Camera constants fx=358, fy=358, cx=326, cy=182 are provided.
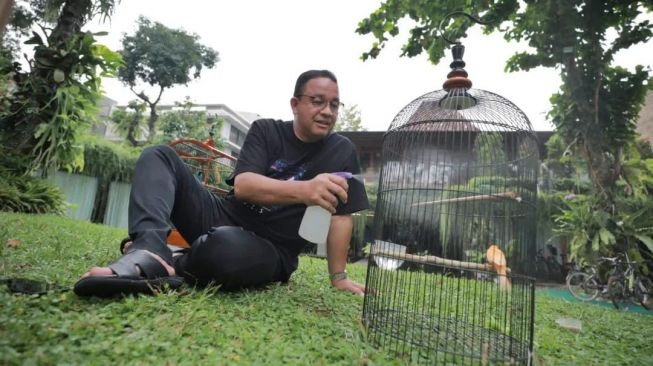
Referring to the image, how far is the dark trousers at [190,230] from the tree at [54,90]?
16.7ft

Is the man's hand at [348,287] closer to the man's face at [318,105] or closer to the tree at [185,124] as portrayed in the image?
the man's face at [318,105]

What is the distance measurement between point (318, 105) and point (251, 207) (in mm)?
668

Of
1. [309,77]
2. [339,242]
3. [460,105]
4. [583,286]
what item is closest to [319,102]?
[309,77]

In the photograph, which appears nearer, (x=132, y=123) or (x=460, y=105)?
(x=460, y=105)

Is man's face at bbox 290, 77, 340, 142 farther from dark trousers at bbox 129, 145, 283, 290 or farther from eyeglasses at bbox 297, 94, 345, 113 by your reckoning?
dark trousers at bbox 129, 145, 283, 290

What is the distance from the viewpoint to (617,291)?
5863mm

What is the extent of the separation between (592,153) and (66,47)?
8.00m

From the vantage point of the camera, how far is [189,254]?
171 cm

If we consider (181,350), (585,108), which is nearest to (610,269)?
(585,108)

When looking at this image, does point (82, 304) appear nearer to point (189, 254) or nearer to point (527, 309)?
point (189, 254)

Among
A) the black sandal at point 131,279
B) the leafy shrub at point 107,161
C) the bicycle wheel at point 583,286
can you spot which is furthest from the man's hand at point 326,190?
the leafy shrub at point 107,161

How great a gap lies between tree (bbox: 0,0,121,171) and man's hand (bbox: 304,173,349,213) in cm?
583

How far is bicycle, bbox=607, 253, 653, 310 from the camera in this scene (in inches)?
225

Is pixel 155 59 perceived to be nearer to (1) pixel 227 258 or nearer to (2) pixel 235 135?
(2) pixel 235 135
